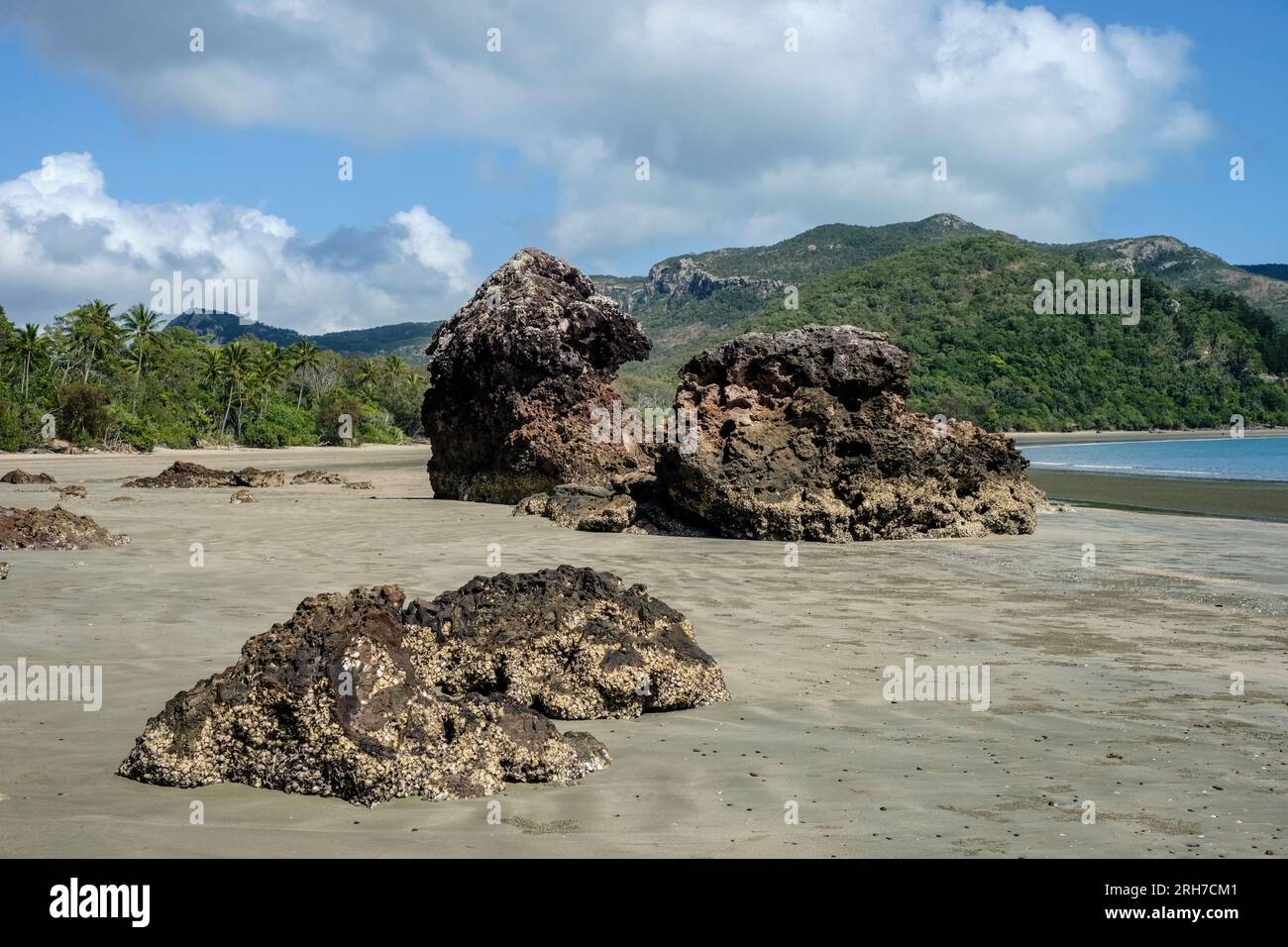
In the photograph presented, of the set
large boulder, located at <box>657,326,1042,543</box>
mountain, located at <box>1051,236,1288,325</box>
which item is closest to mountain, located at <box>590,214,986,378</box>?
mountain, located at <box>1051,236,1288,325</box>

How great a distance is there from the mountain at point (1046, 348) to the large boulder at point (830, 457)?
5537cm

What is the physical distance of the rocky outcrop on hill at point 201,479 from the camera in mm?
24609

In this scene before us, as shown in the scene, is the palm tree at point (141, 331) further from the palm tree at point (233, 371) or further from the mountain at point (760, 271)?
the mountain at point (760, 271)

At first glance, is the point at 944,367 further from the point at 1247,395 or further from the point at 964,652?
the point at 964,652

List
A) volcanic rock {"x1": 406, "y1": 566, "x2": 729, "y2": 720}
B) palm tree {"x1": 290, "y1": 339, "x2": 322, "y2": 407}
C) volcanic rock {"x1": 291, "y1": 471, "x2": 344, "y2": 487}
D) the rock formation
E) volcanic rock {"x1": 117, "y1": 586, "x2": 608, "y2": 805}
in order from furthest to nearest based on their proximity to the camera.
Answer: palm tree {"x1": 290, "y1": 339, "x2": 322, "y2": 407}
volcanic rock {"x1": 291, "y1": 471, "x2": 344, "y2": 487}
the rock formation
volcanic rock {"x1": 406, "y1": 566, "x2": 729, "y2": 720}
volcanic rock {"x1": 117, "y1": 586, "x2": 608, "y2": 805}

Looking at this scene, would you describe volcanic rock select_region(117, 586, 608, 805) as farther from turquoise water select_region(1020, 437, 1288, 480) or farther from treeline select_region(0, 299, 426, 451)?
treeline select_region(0, 299, 426, 451)

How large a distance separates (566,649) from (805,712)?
1233 millimetres

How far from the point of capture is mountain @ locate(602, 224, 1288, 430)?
79375mm

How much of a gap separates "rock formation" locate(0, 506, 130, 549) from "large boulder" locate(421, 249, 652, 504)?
7579 mm

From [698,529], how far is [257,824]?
1094 centimetres

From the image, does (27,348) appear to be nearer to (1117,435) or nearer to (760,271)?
(1117,435)

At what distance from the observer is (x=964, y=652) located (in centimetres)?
730

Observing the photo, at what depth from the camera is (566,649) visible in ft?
19.2

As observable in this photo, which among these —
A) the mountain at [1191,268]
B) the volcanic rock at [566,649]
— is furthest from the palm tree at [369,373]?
the mountain at [1191,268]
